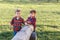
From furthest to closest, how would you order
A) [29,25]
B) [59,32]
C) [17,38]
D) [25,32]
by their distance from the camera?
[59,32] < [29,25] < [25,32] < [17,38]

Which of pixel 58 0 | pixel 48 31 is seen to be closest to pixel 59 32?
pixel 48 31

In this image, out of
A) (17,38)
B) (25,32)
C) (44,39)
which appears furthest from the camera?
(44,39)

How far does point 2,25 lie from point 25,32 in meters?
6.10

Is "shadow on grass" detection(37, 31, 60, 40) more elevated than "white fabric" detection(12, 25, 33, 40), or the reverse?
"white fabric" detection(12, 25, 33, 40)

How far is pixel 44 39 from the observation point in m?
10.2

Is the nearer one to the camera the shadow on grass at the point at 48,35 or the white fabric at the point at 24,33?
the white fabric at the point at 24,33

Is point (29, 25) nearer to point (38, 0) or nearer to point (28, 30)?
point (28, 30)

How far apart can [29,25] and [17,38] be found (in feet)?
5.73

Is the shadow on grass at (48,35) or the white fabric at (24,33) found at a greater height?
the white fabric at (24,33)

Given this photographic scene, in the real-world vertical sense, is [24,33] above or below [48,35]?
above

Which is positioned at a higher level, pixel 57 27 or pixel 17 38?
pixel 17 38

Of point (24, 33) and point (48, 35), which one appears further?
point (48, 35)

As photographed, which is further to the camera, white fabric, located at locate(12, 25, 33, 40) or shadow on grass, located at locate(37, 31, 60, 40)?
shadow on grass, located at locate(37, 31, 60, 40)

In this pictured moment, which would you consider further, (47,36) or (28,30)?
(47,36)
